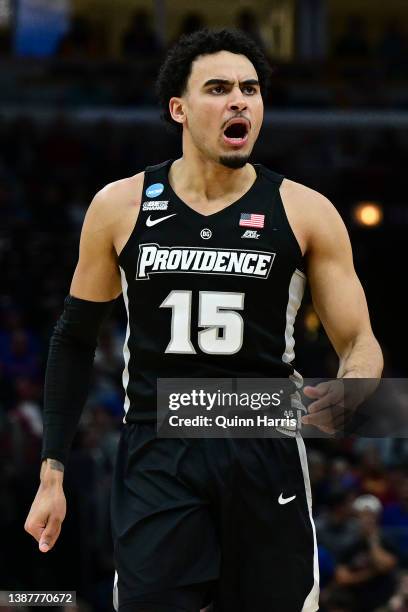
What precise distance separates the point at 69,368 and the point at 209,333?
2.11 feet

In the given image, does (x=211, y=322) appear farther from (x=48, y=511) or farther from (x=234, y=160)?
(x=48, y=511)

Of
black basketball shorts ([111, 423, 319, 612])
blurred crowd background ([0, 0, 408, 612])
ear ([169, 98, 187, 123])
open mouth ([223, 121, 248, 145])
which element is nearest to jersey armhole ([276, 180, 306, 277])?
open mouth ([223, 121, 248, 145])

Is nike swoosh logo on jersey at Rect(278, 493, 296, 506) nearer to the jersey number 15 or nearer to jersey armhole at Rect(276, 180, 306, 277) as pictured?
the jersey number 15

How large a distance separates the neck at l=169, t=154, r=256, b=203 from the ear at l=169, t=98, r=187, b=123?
16 centimetres

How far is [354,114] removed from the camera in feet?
58.2

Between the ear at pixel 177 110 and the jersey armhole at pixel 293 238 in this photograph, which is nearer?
the jersey armhole at pixel 293 238

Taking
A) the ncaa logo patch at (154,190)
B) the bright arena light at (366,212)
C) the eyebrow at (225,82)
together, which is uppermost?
the eyebrow at (225,82)

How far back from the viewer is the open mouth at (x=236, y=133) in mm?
4258

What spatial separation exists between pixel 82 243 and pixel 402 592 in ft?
18.6

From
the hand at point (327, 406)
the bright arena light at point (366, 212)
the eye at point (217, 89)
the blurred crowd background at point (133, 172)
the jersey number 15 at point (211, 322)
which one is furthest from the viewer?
the bright arena light at point (366, 212)

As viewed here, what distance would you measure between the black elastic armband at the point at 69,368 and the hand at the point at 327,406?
37.1 inches

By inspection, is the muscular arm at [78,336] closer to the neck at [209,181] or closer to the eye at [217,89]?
the neck at [209,181]

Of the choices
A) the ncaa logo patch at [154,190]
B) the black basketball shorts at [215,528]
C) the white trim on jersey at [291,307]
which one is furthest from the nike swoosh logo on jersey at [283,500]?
the ncaa logo patch at [154,190]

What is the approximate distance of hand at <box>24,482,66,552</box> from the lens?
14.0 ft
